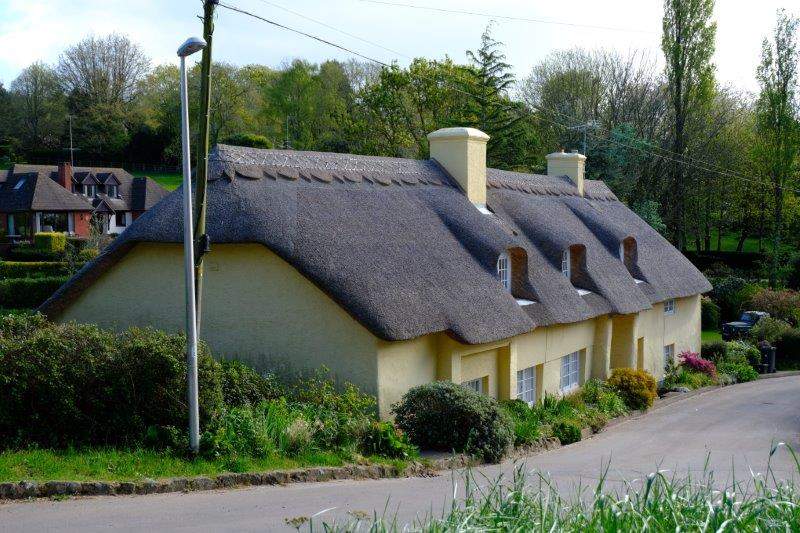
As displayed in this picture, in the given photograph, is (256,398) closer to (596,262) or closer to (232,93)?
(596,262)

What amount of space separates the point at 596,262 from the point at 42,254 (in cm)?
3278

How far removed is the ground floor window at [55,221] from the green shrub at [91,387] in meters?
47.1

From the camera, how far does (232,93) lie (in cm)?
5675

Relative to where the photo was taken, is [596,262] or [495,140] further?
[495,140]

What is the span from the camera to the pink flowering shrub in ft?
92.8

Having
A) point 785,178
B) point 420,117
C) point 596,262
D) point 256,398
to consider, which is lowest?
point 256,398

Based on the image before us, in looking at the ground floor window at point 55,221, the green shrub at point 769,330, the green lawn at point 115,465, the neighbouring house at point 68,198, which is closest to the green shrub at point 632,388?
the green lawn at point 115,465

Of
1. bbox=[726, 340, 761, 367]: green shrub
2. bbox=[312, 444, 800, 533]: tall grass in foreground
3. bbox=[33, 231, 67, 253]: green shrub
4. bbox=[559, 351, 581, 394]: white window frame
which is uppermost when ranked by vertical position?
bbox=[33, 231, 67, 253]: green shrub

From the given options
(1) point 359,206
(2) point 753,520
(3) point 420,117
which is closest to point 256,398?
(1) point 359,206

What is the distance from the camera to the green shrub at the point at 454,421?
13867 mm

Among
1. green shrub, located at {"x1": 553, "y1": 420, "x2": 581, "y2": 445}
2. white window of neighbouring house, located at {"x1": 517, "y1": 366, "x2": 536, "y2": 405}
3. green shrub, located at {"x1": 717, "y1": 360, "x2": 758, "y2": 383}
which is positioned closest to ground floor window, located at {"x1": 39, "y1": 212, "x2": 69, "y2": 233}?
green shrub, located at {"x1": 717, "y1": 360, "x2": 758, "y2": 383}

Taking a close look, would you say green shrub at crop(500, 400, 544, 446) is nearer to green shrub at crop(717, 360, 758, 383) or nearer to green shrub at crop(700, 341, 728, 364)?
green shrub at crop(717, 360, 758, 383)

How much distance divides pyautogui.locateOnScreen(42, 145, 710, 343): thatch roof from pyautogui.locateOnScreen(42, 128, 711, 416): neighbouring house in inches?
1.4

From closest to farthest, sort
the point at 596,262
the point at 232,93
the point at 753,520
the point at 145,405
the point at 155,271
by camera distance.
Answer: the point at 753,520 < the point at 145,405 < the point at 155,271 < the point at 596,262 < the point at 232,93
